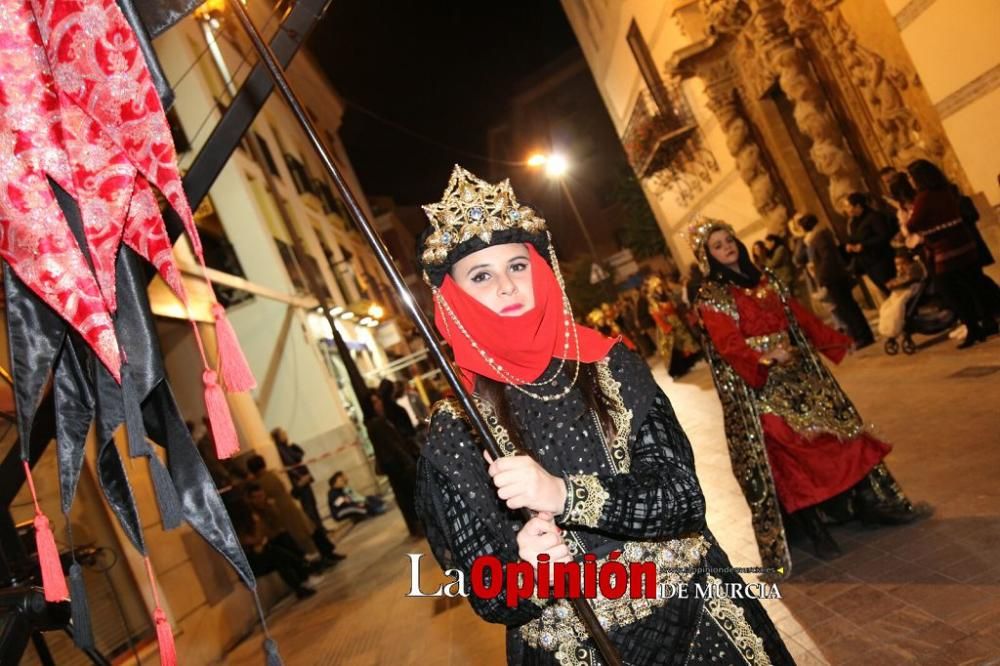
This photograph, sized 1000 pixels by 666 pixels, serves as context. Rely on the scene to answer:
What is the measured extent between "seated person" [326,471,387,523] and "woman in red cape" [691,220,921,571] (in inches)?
377

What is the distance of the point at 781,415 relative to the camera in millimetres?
4371

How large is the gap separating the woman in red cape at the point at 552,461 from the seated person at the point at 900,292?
712 cm

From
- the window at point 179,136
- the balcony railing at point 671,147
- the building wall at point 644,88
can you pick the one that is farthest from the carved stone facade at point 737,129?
the window at point 179,136

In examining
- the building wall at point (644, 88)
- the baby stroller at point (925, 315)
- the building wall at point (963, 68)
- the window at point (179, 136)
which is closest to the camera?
the building wall at point (963, 68)

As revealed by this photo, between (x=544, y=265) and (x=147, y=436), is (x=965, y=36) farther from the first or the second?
(x=147, y=436)

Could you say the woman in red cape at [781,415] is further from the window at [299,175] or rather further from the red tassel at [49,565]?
the window at [299,175]

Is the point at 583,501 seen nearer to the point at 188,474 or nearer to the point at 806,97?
the point at 188,474

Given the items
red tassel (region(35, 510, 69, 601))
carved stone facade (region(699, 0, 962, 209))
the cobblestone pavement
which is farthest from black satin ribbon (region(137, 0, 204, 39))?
carved stone facade (region(699, 0, 962, 209))

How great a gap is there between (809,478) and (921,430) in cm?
179

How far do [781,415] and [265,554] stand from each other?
6492mm

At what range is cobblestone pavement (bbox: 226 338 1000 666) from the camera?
3.23 metres

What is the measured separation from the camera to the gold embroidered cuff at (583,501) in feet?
5.49

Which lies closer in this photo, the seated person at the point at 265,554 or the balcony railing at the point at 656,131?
the seated person at the point at 265,554

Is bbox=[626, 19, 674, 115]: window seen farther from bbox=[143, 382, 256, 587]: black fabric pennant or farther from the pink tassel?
the pink tassel
